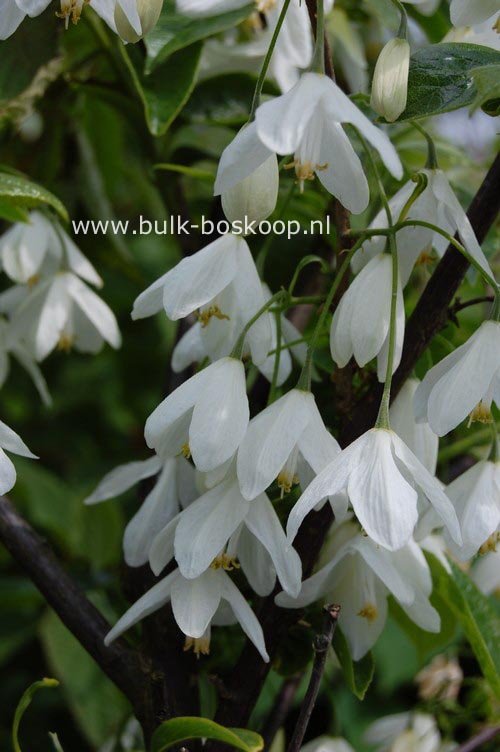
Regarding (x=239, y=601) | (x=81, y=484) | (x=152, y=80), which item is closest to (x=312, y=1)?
(x=152, y=80)

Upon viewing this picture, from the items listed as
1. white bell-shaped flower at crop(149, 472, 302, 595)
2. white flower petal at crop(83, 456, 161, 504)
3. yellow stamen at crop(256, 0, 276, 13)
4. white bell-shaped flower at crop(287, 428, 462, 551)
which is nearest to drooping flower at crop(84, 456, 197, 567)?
white flower petal at crop(83, 456, 161, 504)

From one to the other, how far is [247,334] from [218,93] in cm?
54

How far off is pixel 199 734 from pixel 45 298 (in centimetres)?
63

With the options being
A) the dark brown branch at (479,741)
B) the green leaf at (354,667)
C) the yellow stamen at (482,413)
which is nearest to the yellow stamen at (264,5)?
the yellow stamen at (482,413)

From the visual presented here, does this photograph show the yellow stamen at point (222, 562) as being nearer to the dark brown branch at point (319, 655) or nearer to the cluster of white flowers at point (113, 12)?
the dark brown branch at point (319, 655)

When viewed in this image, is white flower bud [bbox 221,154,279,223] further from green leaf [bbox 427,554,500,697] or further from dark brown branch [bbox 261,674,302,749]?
dark brown branch [bbox 261,674,302,749]

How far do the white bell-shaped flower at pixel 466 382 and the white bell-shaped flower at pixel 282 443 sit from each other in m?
0.08

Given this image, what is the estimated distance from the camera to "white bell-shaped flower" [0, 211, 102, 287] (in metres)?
1.18

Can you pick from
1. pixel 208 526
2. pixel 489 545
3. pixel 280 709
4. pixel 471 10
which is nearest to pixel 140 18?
pixel 471 10

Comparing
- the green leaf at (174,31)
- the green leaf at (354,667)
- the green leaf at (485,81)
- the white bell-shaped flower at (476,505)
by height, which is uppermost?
the green leaf at (485,81)

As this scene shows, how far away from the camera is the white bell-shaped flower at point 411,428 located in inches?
32.9

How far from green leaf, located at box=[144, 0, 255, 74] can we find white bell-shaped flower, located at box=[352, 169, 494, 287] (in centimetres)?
30

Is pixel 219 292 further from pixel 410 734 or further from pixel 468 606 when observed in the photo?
pixel 410 734

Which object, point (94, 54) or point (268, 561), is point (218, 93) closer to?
point (94, 54)
